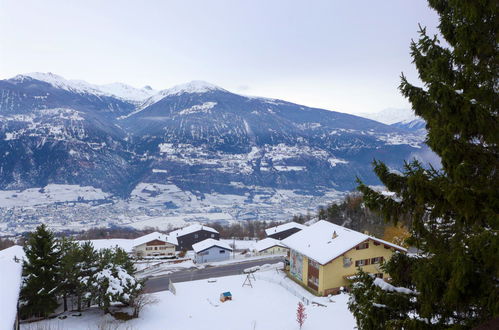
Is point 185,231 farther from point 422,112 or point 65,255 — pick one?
point 422,112

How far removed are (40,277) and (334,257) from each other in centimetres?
2492

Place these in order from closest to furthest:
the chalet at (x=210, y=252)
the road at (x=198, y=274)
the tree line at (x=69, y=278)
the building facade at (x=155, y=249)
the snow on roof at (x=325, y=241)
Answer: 1. the tree line at (x=69, y=278)
2. the snow on roof at (x=325, y=241)
3. the road at (x=198, y=274)
4. the chalet at (x=210, y=252)
5. the building facade at (x=155, y=249)

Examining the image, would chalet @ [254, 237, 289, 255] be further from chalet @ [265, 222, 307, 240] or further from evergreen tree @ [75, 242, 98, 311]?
evergreen tree @ [75, 242, 98, 311]

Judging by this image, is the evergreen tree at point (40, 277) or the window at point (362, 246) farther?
the window at point (362, 246)

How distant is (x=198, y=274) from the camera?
145 feet

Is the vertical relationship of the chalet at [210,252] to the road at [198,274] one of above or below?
below

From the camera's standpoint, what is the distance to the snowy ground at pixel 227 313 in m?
23.0

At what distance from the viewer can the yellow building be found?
105ft

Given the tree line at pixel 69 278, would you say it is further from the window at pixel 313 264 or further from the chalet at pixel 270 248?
the chalet at pixel 270 248

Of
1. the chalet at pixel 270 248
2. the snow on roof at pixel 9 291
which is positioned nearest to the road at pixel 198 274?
the chalet at pixel 270 248

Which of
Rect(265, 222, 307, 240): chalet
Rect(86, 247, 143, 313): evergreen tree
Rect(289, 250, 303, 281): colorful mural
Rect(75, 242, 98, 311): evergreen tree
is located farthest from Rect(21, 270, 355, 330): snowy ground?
Rect(265, 222, 307, 240): chalet

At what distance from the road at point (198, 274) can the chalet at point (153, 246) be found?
Result: 77.8 ft

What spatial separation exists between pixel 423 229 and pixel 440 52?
3.81 metres

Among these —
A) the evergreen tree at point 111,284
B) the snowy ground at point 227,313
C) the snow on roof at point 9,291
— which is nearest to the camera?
the snow on roof at point 9,291
